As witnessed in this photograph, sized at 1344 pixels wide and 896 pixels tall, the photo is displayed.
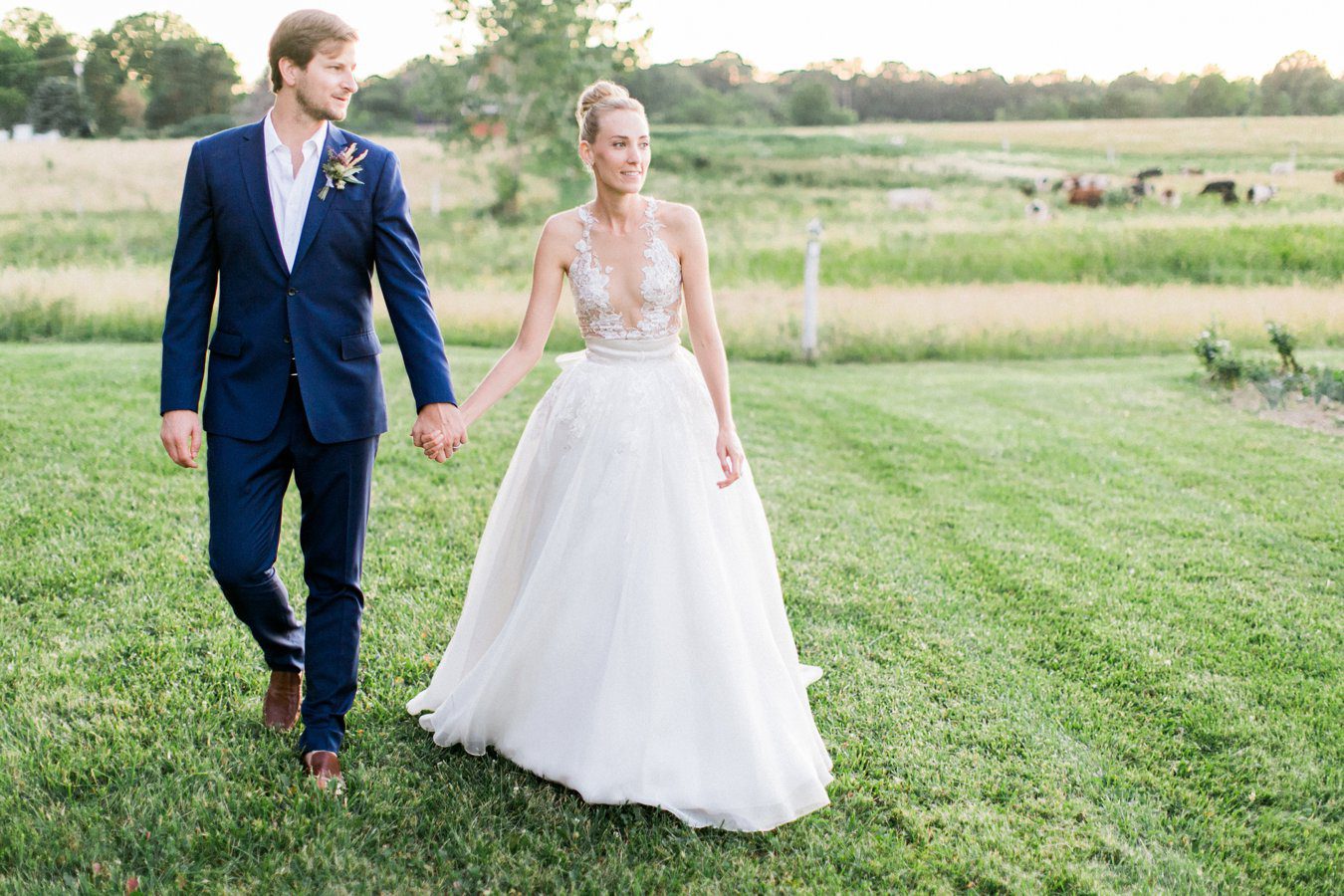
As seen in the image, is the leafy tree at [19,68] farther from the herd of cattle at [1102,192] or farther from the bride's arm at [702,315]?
the bride's arm at [702,315]

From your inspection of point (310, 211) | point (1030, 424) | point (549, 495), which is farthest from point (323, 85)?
point (1030, 424)

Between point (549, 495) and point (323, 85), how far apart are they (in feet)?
4.52

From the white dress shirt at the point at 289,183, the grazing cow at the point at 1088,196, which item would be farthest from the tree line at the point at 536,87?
the white dress shirt at the point at 289,183

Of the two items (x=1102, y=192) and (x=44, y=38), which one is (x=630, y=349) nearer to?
(x=44, y=38)

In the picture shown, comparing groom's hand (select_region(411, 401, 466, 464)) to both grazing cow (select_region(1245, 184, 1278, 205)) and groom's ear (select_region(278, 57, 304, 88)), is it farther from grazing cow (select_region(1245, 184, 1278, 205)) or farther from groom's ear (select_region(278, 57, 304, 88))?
grazing cow (select_region(1245, 184, 1278, 205))

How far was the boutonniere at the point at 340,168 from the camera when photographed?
119 inches

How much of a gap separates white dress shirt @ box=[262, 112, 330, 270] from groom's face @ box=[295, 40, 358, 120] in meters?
0.12

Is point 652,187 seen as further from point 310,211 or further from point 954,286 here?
point 310,211

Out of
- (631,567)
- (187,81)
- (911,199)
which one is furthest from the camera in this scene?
(911,199)

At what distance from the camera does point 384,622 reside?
14.8 ft

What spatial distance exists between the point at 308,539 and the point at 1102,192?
17.9 metres

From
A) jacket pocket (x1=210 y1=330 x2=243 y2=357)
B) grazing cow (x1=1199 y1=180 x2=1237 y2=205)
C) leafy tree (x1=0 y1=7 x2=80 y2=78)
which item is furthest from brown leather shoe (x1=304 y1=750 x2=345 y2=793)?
grazing cow (x1=1199 y1=180 x2=1237 y2=205)

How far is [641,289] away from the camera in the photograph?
10.8ft

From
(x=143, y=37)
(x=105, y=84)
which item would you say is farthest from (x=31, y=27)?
(x=143, y=37)
